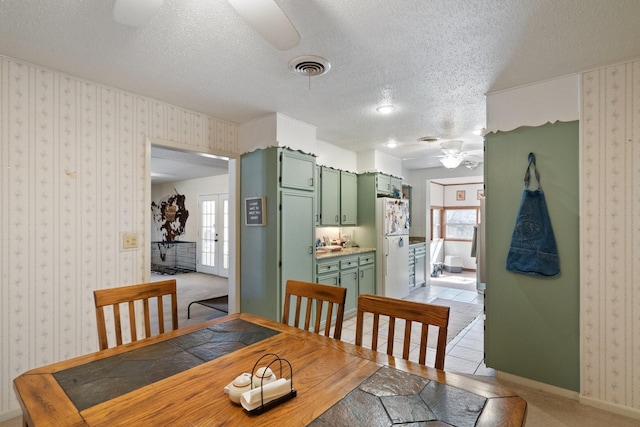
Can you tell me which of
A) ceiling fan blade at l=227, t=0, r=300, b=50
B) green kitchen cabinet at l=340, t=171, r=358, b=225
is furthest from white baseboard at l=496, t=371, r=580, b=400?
ceiling fan blade at l=227, t=0, r=300, b=50

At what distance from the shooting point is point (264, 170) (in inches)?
135

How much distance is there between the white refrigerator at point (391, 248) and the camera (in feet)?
15.9

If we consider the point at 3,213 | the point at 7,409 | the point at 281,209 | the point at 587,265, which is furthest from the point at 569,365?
the point at 3,213

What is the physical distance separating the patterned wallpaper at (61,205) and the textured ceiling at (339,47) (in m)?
0.21

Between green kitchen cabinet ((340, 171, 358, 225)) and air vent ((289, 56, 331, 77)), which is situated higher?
air vent ((289, 56, 331, 77))

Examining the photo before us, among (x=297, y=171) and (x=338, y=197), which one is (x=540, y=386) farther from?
(x=338, y=197)

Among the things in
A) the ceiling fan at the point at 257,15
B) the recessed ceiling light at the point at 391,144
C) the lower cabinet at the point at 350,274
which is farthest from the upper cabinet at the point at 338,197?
the ceiling fan at the point at 257,15

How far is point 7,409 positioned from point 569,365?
395 cm

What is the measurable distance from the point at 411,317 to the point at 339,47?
1.65 m

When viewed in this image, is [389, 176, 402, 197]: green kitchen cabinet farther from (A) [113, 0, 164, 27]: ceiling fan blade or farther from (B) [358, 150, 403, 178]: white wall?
(A) [113, 0, 164, 27]: ceiling fan blade

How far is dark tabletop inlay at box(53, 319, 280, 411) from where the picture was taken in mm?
1094

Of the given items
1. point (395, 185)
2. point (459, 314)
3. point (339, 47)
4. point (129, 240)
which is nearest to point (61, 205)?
point (129, 240)

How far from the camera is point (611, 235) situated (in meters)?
2.22

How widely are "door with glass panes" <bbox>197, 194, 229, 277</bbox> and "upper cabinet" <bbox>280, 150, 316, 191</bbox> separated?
4.11 m
